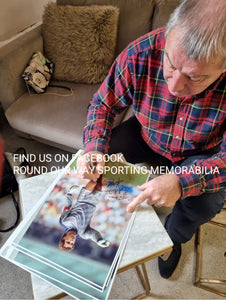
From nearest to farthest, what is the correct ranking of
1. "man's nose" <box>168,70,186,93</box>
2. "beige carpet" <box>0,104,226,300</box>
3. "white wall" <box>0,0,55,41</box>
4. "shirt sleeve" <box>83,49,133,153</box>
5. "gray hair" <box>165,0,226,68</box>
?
1. "gray hair" <box>165,0,226,68</box>
2. "man's nose" <box>168,70,186,93</box>
3. "shirt sleeve" <box>83,49,133,153</box>
4. "beige carpet" <box>0,104,226,300</box>
5. "white wall" <box>0,0,55,41</box>

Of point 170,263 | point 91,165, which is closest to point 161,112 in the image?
point 91,165

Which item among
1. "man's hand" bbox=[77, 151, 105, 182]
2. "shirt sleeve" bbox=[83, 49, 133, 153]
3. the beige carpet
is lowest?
the beige carpet

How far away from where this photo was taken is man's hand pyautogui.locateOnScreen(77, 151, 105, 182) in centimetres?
74

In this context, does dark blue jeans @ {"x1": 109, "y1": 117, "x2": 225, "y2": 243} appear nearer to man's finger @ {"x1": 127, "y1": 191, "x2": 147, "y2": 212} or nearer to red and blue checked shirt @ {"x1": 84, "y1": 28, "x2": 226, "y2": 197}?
red and blue checked shirt @ {"x1": 84, "y1": 28, "x2": 226, "y2": 197}

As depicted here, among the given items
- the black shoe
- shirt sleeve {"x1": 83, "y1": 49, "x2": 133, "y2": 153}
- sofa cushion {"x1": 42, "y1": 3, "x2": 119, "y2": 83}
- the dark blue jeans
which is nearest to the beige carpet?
the black shoe

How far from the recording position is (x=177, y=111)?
2.56 ft

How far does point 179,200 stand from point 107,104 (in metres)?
0.46

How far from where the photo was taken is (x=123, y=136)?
1.00 meters

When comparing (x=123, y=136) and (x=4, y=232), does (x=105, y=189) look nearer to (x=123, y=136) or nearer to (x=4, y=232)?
(x=123, y=136)

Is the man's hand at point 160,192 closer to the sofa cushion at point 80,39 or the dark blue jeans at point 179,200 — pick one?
the dark blue jeans at point 179,200

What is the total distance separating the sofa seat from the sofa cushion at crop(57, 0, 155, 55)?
0.44 metres

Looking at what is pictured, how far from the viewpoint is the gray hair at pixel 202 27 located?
458mm

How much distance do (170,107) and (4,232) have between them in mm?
1049

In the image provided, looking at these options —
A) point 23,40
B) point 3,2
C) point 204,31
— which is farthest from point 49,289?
point 3,2
